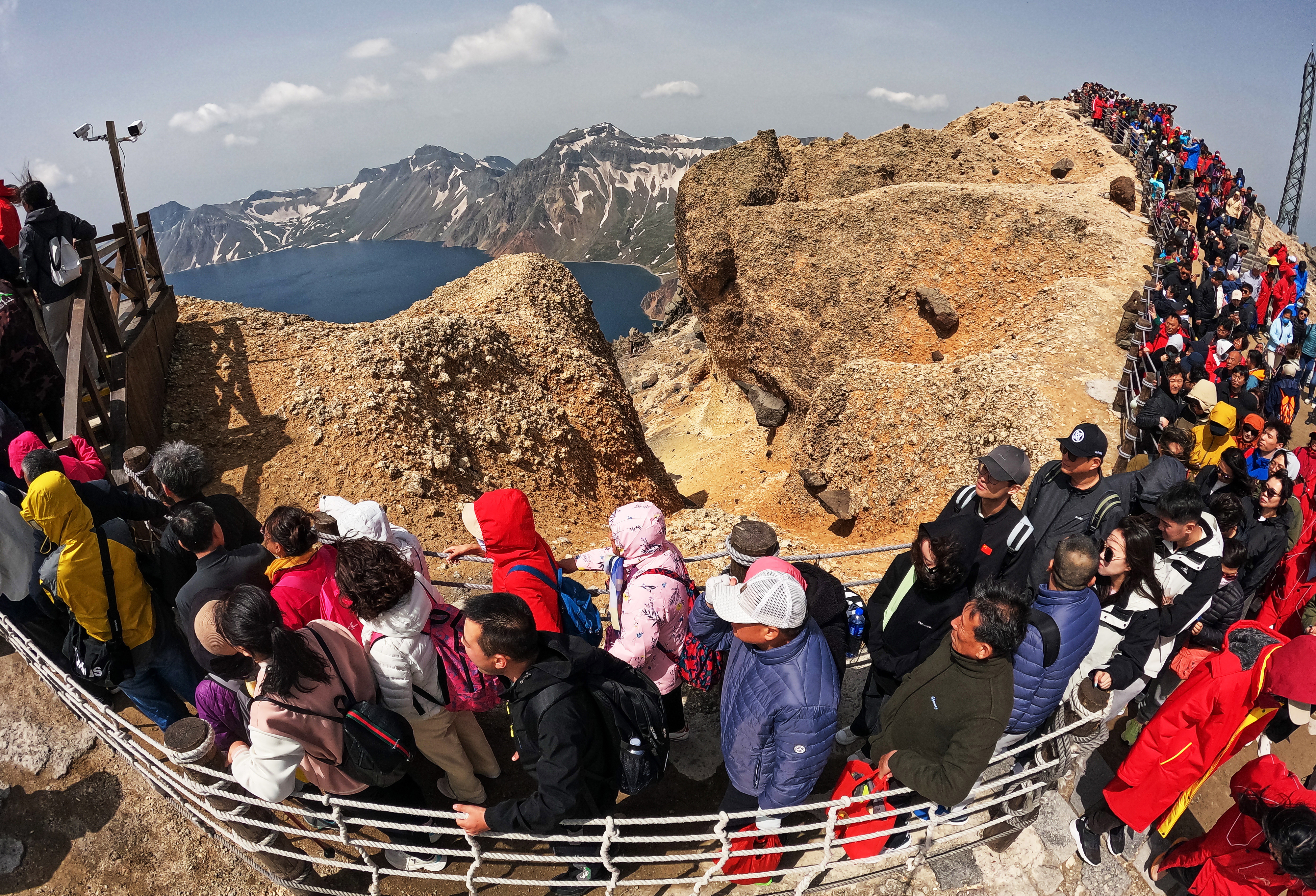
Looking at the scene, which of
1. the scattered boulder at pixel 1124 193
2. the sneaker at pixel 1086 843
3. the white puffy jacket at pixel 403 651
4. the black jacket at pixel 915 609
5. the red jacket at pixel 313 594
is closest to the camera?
the white puffy jacket at pixel 403 651

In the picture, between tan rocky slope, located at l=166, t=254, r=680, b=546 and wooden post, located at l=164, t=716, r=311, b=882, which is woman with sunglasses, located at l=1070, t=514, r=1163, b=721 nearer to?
wooden post, located at l=164, t=716, r=311, b=882

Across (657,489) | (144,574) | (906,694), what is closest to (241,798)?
(144,574)

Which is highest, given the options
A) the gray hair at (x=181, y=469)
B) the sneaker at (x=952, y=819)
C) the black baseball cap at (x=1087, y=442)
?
the gray hair at (x=181, y=469)

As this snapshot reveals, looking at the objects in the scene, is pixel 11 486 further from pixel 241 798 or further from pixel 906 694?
pixel 906 694

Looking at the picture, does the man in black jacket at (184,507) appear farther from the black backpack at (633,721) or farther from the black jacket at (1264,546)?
the black jacket at (1264,546)

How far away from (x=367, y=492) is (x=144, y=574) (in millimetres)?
3766

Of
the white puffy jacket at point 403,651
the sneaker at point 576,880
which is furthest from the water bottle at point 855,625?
the white puffy jacket at point 403,651

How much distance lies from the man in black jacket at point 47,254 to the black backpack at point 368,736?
675 cm

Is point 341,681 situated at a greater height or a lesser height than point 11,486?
lesser

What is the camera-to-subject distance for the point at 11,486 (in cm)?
511

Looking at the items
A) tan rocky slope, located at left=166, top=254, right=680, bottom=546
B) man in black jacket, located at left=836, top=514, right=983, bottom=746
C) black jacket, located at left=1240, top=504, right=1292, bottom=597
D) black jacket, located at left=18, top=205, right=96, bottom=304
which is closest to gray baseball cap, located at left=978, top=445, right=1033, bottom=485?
man in black jacket, located at left=836, top=514, right=983, bottom=746

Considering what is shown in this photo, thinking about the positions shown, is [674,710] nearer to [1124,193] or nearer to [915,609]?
[915,609]

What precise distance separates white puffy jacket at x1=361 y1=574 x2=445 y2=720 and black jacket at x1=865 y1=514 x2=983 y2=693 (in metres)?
3.07

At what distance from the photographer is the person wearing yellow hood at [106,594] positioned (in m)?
4.08
